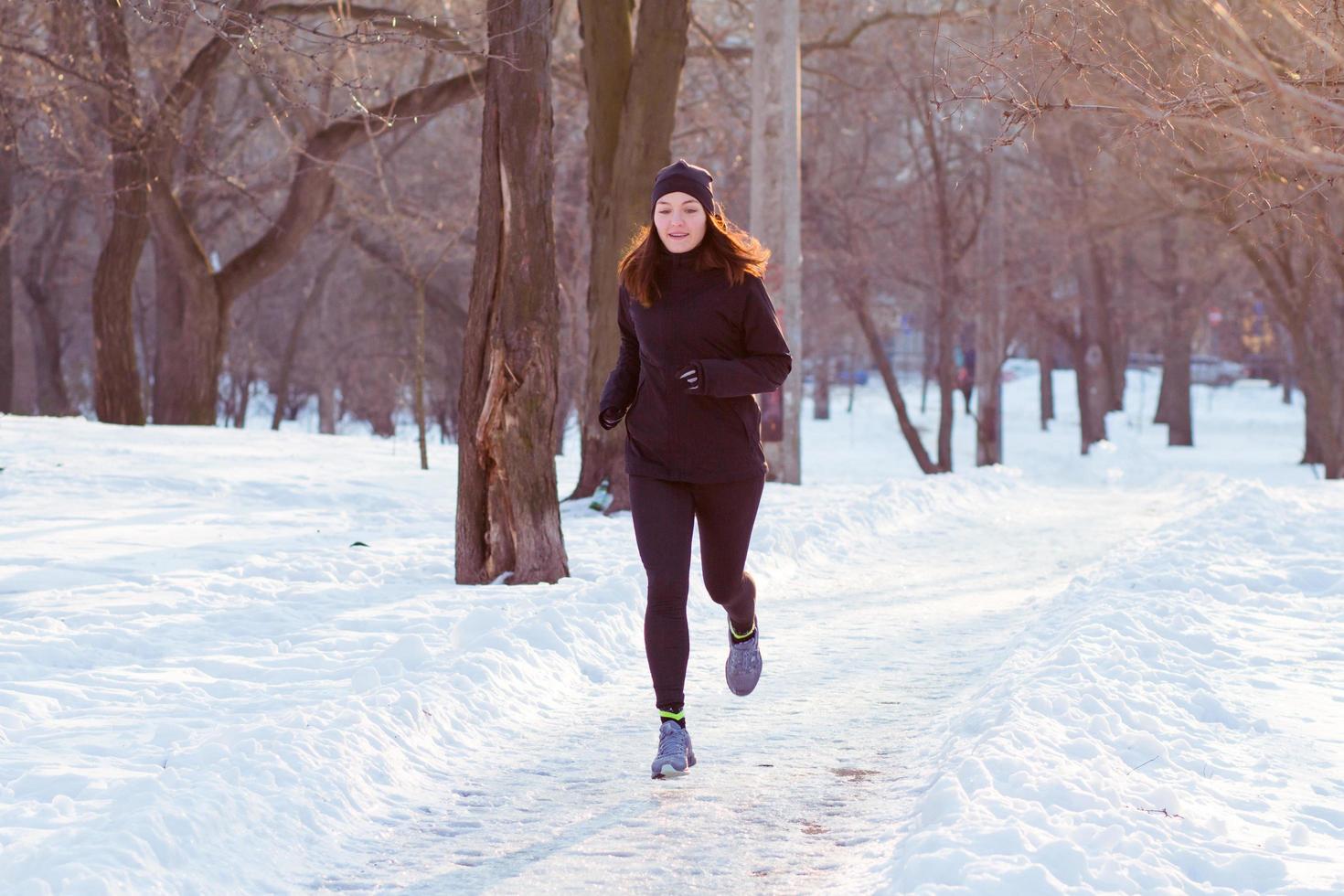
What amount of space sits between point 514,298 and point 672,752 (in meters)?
4.52

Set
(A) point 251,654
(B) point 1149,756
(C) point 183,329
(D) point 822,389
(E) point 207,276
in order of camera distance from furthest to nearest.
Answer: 1. (D) point 822,389
2. (C) point 183,329
3. (E) point 207,276
4. (A) point 251,654
5. (B) point 1149,756

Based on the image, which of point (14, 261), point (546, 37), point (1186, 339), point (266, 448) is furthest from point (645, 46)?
point (1186, 339)

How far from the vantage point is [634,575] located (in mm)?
9523

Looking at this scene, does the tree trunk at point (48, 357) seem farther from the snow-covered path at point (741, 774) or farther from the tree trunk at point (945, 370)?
the snow-covered path at point (741, 774)

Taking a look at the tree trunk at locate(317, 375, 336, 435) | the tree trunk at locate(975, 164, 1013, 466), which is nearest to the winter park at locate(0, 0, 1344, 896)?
→ the tree trunk at locate(975, 164, 1013, 466)

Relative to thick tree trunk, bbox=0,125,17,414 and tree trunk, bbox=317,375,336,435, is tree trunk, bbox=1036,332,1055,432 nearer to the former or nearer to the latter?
tree trunk, bbox=317,375,336,435

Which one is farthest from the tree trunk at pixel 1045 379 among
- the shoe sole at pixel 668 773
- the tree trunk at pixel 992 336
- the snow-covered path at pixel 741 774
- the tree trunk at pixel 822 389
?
the shoe sole at pixel 668 773

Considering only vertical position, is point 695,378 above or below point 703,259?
below

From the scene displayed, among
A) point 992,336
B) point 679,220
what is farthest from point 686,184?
point 992,336

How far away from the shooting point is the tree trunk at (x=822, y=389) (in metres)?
51.1

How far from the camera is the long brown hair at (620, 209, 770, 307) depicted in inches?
209

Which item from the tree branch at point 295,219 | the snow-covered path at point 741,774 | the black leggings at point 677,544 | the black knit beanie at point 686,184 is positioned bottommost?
the snow-covered path at point 741,774

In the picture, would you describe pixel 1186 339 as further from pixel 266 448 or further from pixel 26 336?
pixel 26 336

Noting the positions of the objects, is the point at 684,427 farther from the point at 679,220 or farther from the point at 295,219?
the point at 295,219
